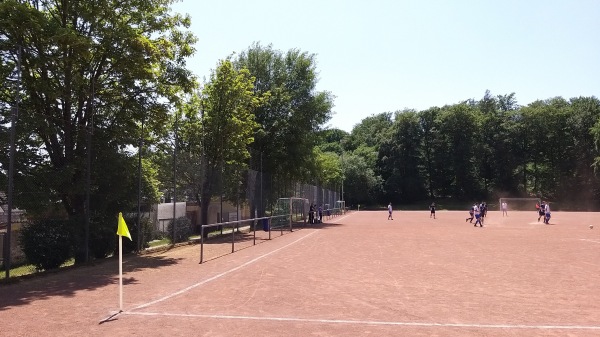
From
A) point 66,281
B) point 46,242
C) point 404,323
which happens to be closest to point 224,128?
point 46,242

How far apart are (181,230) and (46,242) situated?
354 inches

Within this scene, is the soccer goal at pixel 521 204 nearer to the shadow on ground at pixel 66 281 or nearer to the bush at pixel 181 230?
the bush at pixel 181 230

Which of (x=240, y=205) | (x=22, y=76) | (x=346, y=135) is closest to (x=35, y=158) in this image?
(x=22, y=76)

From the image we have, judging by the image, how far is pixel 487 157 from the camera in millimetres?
97500

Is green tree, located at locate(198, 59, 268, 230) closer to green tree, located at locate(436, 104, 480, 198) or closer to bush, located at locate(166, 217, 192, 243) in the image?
bush, located at locate(166, 217, 192, 243)

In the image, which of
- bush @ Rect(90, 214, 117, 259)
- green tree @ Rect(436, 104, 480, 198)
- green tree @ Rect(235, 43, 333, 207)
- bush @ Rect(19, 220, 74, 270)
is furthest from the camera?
green tree @ Rect(436, 104, 480, 198)

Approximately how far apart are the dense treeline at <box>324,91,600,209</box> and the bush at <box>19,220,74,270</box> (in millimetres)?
80445

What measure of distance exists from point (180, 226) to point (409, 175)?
83.0m

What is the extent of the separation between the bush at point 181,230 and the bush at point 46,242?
7001 millimetres

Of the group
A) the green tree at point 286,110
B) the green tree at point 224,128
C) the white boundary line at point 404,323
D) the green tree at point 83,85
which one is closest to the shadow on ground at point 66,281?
the green tree at point 83,85

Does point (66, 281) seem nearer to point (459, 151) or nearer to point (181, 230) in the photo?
point (181, 230)

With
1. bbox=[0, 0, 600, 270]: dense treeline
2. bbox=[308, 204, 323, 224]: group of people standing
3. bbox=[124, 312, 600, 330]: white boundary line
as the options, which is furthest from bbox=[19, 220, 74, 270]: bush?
bbox=[308, 204, 323, 224]: group of people standing

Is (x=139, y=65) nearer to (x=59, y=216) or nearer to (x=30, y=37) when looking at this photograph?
(x=30, y=37)

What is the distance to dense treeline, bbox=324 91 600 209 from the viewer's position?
89.1 metres
